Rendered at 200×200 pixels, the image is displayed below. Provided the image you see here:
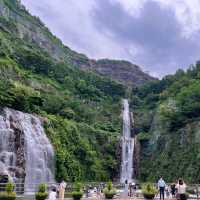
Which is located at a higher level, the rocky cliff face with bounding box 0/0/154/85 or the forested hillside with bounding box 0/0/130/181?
the rocky cliff face with bounding box 0/0/154/85

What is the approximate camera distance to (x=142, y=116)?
7738 cm

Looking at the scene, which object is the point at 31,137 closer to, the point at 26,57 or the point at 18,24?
the point at 26,57

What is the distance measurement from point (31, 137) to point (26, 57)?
40.8 metres

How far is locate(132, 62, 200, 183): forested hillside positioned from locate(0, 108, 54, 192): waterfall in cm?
1844

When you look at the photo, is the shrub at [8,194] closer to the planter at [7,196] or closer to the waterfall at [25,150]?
the planter at [7,196]

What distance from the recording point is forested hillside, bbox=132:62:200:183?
54.5 m

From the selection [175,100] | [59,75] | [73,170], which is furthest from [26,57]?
[73,170]

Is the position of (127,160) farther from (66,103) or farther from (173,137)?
(66,103)

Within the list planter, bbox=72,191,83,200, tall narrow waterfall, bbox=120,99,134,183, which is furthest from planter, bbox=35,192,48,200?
tall narrow waterfall, bbox=120,99,134,183

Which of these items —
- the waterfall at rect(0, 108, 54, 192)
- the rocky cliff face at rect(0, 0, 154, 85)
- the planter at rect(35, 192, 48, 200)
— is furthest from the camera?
the rocky cliff face at rect(0, 0, 154, 85)

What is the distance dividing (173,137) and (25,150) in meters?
25.4

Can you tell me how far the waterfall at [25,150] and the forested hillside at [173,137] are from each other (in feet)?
60.5

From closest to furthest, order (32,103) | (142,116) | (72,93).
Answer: (32,103)
(142,116)
(72,93)

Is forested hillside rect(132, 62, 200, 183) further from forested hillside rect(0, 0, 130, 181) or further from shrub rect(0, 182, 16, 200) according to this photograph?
shrub rect(0, 182, 16, 200)
